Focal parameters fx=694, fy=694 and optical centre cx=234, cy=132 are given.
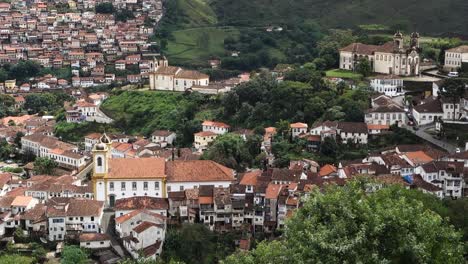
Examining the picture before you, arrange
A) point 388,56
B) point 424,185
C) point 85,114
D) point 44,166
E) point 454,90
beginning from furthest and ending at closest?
point 85,114, point 388,56, point 44,166, point 454,90, point 424,185

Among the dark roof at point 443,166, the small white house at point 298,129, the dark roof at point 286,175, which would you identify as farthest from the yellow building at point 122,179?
the dark roof at point 443,166

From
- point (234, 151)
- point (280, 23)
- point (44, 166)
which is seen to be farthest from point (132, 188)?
point (280, 23)

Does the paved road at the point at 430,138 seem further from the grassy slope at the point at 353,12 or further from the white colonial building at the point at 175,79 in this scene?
the grassy slope at the point at 353,12

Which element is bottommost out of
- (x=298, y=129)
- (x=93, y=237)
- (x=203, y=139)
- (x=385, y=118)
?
(x=93, y=237)

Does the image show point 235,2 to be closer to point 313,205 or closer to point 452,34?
point 452,34

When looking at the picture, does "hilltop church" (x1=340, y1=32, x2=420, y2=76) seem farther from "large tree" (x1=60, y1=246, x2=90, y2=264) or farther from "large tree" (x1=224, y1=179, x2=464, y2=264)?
"large tree" (x1=224, y1=179, x2=464, y2=264)

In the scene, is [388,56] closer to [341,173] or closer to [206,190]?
[341,173]

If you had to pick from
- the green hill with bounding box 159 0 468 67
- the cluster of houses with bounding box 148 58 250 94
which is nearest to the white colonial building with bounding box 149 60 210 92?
the cluster of houses with bounding box 148 58 250 94
